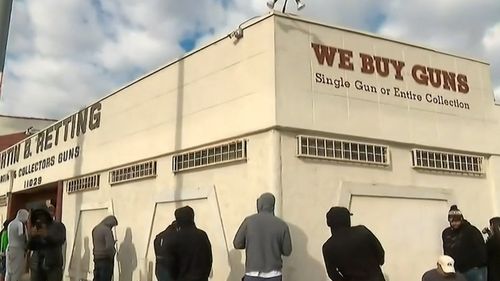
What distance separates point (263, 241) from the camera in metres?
6.10

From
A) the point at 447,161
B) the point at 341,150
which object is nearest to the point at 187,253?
the point at 341,150

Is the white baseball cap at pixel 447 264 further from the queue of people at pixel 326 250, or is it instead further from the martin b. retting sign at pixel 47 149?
the martin b. retting sign at pixel 47 149

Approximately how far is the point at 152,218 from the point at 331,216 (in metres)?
4.88

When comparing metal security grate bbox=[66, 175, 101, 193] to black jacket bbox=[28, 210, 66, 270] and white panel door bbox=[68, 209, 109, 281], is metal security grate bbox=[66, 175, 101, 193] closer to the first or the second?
white panel door bbox=[68, 209, 109, 281]

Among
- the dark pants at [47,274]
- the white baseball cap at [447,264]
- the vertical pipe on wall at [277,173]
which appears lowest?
the dark pants at [47,274]

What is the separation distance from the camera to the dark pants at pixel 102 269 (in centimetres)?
955

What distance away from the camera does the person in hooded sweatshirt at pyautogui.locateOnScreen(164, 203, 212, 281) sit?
6.12 metres

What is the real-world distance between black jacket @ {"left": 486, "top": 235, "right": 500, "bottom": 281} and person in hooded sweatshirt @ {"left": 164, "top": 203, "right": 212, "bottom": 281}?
3.97m

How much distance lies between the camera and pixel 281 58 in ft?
25.2

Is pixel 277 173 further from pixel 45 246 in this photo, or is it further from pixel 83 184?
pixel 83 184

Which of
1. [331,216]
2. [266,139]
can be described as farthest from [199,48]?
[331,216]

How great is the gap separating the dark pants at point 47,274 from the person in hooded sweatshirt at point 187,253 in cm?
413

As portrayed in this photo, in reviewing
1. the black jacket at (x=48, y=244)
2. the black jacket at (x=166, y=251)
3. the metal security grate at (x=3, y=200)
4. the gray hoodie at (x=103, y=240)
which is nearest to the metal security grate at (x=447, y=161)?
the black jacket at (x=166, y=251)

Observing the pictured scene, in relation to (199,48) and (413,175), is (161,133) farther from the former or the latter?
(413,175)
